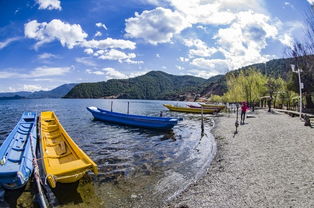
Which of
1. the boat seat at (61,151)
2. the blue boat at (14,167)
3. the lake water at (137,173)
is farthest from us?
the boat seat at (61,151)

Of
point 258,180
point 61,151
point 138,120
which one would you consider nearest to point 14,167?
point 61,151

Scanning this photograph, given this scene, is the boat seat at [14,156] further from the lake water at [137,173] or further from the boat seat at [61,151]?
the lake water at [137,173]

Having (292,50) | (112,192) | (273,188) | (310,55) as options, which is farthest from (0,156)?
(292,50)

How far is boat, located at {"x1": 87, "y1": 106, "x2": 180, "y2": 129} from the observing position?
2150 centimetres

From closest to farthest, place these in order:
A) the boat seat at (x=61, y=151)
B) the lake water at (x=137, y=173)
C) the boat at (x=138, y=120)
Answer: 1. the lake water at (x=137, y=173)
2. the boat seat at (x=61, y=151)
3. the boat at (x=138, y=120)

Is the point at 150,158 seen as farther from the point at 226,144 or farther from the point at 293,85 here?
the point at 293,85

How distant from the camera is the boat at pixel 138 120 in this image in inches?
846

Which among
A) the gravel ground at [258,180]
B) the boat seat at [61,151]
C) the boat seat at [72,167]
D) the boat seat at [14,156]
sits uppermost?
the boat seat at [14,156]

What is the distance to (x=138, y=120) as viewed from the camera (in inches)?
951

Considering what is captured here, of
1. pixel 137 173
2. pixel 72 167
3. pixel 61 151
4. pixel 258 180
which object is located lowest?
pixel 137 173

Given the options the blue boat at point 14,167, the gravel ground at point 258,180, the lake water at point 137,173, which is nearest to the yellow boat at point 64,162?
the blue boat at point 14,167

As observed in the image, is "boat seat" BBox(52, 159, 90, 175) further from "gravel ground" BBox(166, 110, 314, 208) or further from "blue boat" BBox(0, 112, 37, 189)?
"gravel ground" BBox(166, 110, 314, 208)

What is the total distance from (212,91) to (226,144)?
14917 centimetres

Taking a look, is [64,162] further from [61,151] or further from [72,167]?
[72,167]
